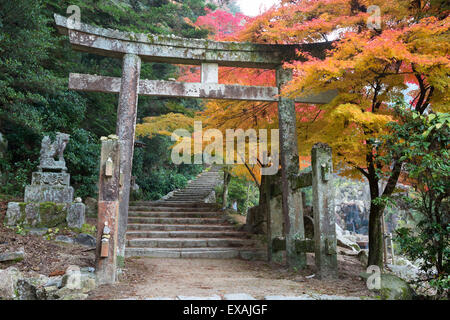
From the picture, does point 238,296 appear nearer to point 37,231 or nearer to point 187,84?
point 187,84

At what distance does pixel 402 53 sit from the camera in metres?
4.77

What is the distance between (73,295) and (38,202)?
198 inches

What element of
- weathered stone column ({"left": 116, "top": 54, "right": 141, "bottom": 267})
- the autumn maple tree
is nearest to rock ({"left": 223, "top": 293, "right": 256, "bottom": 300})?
the autumn maple tree

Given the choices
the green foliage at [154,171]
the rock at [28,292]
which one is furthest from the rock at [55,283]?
the green foliage at [154,171]

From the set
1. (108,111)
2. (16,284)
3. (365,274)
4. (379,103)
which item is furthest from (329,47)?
(108,111)

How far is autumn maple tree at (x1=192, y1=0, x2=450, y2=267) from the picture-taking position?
4980mm

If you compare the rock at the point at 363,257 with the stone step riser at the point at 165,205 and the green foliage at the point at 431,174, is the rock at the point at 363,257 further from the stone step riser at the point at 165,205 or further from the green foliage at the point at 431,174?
the stone step riser at the point at 165,205

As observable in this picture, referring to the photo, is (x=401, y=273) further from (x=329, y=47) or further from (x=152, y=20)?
(x=152, y=20)

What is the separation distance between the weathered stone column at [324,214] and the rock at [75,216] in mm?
5904

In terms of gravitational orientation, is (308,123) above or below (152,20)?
below

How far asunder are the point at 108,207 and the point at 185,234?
506cm

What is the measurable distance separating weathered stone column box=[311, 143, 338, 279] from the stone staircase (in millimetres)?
3062

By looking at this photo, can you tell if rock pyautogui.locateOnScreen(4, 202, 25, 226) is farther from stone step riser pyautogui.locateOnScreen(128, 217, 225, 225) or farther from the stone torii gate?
stone step riser pyautogui.locateOnScreen(128, 217, 225, 225)

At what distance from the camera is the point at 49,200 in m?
8.27
